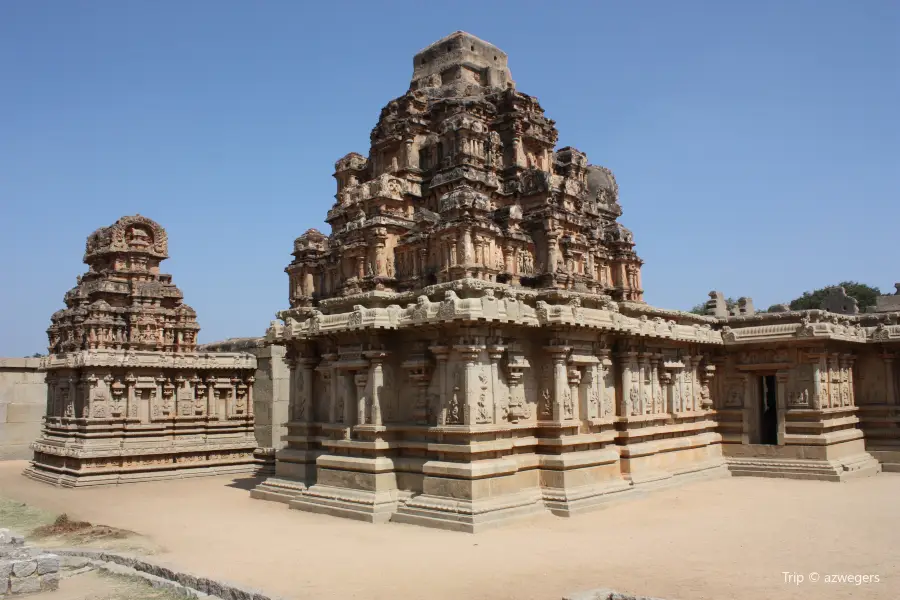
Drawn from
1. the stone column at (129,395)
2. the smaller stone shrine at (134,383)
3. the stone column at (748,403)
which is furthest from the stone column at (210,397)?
the stone column at (748,403)

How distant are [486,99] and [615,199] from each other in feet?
22.8

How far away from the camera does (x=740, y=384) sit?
74.2 feet

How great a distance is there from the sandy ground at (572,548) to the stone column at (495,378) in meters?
2.29

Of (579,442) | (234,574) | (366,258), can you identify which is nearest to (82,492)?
(366,258)

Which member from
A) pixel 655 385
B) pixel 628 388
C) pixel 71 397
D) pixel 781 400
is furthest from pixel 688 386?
pixel 71 397

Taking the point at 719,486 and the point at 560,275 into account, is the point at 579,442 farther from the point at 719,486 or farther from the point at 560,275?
the point at 719,486

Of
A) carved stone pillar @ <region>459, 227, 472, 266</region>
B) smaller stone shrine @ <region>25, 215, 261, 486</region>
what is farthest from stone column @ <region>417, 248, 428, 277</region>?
smaller stone shrine @ <region>25, 215, 261, 486</region>

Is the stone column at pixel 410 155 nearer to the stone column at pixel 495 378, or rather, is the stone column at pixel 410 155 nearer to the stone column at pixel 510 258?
the stone column at pixel 510 258

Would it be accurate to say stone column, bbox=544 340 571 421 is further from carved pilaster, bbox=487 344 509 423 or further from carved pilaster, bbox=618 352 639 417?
carved pilaster, bbox=618 352 639 417

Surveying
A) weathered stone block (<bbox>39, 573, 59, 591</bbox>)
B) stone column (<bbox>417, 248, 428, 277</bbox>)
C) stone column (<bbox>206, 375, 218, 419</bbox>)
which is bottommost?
weathered stone block (<bbox>39, 573, 59, 591</bbox>)

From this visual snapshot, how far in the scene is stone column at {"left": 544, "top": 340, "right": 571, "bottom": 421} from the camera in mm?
15789

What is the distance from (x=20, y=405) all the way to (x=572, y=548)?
27.5 metres

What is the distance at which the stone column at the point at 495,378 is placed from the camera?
14953 mm

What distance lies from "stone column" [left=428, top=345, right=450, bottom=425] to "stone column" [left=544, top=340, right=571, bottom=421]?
8.02 ft
